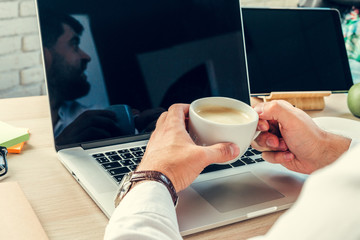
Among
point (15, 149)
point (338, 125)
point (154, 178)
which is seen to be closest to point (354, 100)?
point (338, 125)

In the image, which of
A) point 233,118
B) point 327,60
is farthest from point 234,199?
point 327,60

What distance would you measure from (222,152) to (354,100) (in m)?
0.60

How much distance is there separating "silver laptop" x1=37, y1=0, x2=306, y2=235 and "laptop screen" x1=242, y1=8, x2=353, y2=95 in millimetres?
176

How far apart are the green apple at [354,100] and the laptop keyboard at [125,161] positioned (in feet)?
1.27

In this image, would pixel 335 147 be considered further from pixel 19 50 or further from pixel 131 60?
pixel 19 50

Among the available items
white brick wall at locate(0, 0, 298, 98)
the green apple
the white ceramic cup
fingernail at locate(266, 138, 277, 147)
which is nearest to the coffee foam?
the white ceramic cup

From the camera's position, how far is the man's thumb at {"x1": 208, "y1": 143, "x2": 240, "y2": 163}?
1.98 feet

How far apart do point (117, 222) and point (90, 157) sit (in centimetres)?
29

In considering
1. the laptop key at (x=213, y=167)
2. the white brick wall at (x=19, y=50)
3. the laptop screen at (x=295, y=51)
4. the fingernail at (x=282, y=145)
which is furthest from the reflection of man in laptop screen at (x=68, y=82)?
the white brick wall at (x=19, y=50)

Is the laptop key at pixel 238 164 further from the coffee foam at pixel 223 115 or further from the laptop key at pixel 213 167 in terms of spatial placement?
the coffee foam at pixel 223 115

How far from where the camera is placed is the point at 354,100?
3.45 ft

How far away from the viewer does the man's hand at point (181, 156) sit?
59 cm

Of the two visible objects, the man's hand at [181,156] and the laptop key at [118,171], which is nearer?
the man's hand at [181,156]

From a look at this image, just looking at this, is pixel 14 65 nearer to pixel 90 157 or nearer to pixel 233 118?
pixel 90 157
